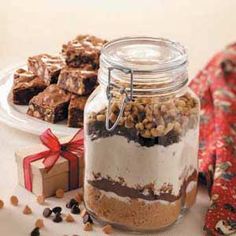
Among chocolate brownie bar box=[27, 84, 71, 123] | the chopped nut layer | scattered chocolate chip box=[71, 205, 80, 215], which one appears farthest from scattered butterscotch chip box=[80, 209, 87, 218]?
chocolate brownie bar box=[27, 84, 71, 123]

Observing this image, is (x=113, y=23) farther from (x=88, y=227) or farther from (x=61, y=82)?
(x=88, y=227)

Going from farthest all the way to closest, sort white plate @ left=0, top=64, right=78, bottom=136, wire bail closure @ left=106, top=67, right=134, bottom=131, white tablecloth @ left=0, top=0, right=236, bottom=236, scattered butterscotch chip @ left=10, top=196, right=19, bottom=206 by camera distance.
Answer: white tablecloth @ left=0, top=0, right=236, bottom=236 → white plate @ left=0, top=64, right=78, bottom=136 → scattered butterscotch chip @ left=10, top=196, right=19, bottom=206 → wire bail closure @ left=106, top=67, right=134, bottom=131

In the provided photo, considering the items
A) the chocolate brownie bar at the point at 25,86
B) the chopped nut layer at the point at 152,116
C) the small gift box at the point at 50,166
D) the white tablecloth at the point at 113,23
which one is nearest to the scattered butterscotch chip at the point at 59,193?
the small gift box at the point at 50,166

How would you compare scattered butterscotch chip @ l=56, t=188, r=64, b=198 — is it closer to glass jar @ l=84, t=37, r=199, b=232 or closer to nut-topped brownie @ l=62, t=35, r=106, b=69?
glass jar @ l=84, t=37, r=199, b=232

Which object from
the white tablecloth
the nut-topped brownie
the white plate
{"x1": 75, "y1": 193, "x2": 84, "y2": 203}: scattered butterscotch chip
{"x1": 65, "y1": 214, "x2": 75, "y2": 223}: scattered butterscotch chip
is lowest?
the white tablecloth

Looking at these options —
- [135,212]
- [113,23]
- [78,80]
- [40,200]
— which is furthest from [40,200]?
[113,23]

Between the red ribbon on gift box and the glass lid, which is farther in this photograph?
the red ribbon on gift box
